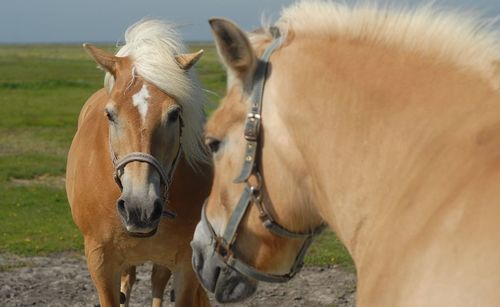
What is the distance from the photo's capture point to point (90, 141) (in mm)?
5844

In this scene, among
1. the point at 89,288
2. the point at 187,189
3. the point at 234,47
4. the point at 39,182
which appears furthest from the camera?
the point at 39,182

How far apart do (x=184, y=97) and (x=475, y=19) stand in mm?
2688

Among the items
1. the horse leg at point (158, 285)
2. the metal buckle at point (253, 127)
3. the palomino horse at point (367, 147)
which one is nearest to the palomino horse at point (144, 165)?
the horse leg at point (158, 285)

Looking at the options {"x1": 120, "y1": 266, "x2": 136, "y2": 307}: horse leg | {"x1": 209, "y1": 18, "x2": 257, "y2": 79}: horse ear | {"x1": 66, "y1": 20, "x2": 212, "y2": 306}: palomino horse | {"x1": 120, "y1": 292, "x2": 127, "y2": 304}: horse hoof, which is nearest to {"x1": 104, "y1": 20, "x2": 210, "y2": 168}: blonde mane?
{"x1": 66, "y1": 20, "x2": 212, "y2": 306}: palomino horse

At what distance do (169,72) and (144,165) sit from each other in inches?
27.9

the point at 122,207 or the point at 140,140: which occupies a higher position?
the point at 140,140

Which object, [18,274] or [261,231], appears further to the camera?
[18,274]

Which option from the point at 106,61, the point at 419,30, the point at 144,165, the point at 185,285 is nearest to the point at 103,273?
the point at 185,285

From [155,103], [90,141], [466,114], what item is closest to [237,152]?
[466,114]

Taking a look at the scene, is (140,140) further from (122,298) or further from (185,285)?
(122,298)

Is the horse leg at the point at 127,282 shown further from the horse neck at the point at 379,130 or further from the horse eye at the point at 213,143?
the horse neck at the point at 379,130

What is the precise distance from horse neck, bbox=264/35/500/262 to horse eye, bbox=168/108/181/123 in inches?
89.8

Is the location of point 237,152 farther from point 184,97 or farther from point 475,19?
point 184,97

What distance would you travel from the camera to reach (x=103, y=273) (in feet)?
18.0
